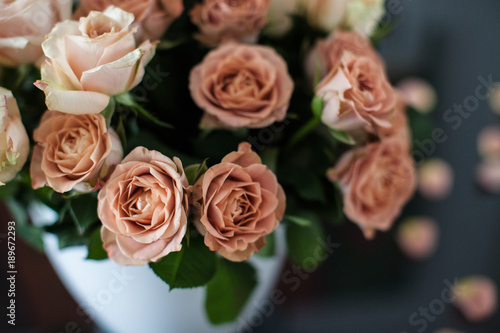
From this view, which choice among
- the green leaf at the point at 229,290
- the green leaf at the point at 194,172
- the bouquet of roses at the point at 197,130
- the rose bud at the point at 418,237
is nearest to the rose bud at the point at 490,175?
the rose bud at the point at 418,237

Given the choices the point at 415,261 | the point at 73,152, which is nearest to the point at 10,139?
the point at 73,152

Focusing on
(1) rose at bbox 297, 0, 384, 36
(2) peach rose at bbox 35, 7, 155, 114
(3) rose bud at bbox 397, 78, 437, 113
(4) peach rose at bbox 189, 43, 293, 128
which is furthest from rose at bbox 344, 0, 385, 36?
(3) rose bud at bbox 397, 78, 437, 113

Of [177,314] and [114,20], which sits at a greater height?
[114,20]

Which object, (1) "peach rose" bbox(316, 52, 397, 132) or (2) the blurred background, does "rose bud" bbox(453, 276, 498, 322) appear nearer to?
(2) the blurred background

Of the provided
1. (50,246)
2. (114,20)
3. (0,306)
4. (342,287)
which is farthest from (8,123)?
(342,287)

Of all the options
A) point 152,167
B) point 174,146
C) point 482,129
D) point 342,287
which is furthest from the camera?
point 482,129

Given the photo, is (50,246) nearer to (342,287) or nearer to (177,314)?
(177,314)

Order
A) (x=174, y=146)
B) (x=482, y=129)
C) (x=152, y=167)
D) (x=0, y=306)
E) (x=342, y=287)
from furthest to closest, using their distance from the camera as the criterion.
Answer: (x=482, y=129), (x=342, y=287), (x=0, y=306), (x=174, y=146), (x=152, y=167)

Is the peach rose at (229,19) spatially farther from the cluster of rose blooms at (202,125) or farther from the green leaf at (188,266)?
the green leaf at (188,266)
